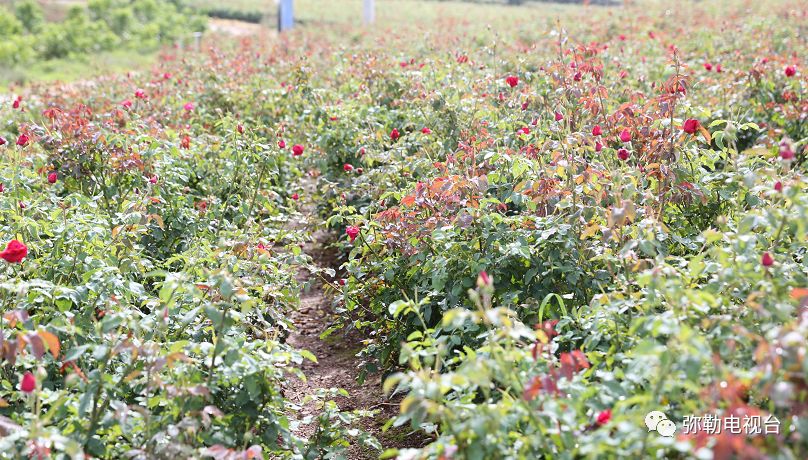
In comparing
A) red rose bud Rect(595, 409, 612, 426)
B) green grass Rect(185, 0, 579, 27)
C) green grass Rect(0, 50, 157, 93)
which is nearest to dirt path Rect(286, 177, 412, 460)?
red rose bud Rect(595, 409, 612, 426)

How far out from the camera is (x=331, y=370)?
3.67 meters

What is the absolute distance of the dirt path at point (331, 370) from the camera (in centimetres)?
313

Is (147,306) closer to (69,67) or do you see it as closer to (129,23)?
(69,67)

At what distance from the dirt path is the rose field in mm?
17

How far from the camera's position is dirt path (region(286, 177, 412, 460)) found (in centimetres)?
313

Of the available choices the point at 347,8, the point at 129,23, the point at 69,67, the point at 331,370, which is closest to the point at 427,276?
the point at 331,370

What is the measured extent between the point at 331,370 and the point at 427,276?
3.17ft

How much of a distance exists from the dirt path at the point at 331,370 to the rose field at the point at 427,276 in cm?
2

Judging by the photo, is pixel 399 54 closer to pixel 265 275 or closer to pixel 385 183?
pixel 385 183

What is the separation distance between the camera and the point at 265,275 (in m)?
3.04

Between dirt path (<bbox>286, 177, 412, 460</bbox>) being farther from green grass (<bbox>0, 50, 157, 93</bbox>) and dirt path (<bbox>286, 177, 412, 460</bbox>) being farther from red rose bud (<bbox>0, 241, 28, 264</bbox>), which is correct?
green grass (<bbox>0, 50, 157, 93</bbox>)

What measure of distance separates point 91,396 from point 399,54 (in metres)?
5.21

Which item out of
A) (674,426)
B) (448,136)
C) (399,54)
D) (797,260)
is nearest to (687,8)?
(399,54)

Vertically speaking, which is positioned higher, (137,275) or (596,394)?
(596,394)
